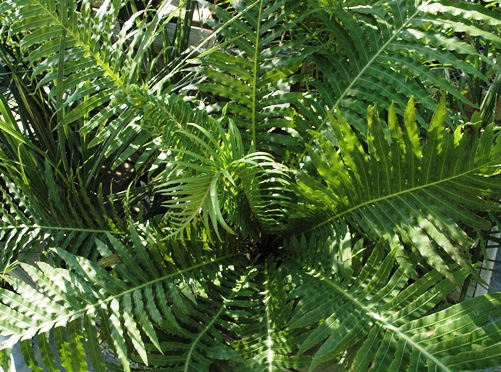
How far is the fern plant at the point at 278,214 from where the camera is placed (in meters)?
0.66

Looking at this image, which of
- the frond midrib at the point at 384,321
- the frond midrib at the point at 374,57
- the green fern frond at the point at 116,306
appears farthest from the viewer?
the frond midrib at the point at 374,57

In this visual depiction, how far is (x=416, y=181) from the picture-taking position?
2.41 ft

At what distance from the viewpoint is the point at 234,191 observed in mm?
868

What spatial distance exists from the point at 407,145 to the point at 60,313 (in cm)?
53

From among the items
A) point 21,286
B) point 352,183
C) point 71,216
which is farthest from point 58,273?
point 352,183

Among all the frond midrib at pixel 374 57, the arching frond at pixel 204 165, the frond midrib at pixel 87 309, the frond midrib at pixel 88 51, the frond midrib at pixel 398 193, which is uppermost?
the frond midrib at pixel 88 51

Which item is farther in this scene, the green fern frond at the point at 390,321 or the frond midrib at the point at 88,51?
the frond midrib at the point at 88,51

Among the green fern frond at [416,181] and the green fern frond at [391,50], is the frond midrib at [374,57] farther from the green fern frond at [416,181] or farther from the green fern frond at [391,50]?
the green fern frond at [416,181]

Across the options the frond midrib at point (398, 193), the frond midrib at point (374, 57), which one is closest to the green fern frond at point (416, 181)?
the frond midrib at point (398, 193)

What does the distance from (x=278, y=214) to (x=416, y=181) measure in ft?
0.98

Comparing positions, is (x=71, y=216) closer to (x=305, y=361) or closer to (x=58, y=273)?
(x=58, y=273)

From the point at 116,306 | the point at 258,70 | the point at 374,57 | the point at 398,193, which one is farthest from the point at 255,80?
the point at 116,306

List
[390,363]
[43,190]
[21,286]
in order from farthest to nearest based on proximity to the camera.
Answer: [43,190] < [21,286] < [390,363]

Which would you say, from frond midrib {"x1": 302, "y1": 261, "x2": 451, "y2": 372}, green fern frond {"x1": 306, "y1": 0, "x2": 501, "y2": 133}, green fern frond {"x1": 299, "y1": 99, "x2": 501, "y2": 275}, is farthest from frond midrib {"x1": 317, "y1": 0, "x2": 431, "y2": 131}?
frond midrib {"x1": 302, "y1": 261, "x2": 451, "y2": 372}
